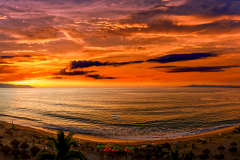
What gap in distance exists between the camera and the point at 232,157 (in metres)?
25.5

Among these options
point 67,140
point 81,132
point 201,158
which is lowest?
point 81,132

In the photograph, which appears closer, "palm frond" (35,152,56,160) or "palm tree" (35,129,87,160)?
"palm frond" (35,152,56,160)

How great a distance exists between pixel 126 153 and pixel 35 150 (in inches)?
645

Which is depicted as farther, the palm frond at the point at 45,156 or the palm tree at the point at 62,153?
the palm tree at the point at 62,153

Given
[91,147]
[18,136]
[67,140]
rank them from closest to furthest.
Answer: [67,140] < [91,147] < [18,136]

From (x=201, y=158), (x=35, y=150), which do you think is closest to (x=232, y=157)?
(x=201, y=158)

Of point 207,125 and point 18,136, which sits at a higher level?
point 207,125

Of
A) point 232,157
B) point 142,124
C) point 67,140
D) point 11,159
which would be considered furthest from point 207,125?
point 11,159

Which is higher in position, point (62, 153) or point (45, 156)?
point (62, 153)

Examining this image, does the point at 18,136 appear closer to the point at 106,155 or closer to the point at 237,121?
the point at 106,155

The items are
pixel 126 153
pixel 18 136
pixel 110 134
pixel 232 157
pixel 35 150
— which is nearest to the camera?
pixel 232 157

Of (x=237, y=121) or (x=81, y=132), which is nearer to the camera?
(x=81, y=132)

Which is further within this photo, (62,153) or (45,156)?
(62,153)

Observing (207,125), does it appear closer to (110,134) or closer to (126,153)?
(110,134)
